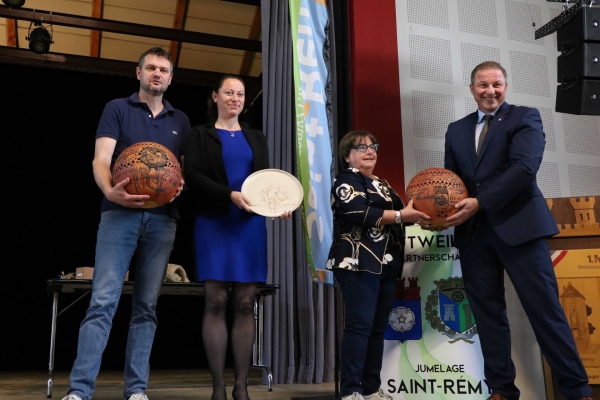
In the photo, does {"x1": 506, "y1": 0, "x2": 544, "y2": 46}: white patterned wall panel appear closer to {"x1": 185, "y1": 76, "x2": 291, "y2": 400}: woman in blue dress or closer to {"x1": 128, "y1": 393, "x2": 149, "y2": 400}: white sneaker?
{"x1": 185, "y1": 76, "x2": 291, "y2": 400}: woman in blue dress

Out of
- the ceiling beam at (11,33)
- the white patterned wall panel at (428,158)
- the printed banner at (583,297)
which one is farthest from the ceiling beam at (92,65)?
the printed banner at (583,297)

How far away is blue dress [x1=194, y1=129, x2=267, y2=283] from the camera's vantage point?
2352 millimetres

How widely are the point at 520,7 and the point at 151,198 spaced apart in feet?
10.4

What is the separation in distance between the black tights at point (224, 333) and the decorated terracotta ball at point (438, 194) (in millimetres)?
798

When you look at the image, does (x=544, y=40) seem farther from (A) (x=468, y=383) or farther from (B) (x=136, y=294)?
(B) (x=136, y=294)

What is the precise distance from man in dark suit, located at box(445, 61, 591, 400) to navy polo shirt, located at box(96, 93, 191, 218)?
4.02 ft

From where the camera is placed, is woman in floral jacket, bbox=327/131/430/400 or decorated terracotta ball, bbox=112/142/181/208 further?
woman in floral jacket, bbox=327/131/430/400

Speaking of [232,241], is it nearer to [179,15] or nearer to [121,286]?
[121,286]

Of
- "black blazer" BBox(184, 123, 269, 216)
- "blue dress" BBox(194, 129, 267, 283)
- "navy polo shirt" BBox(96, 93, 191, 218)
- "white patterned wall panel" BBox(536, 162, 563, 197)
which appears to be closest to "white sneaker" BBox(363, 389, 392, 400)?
"blue dress" BBox(194, 129, 267, 283)

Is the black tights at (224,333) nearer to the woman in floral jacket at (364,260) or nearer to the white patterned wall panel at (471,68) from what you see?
the woman in floral jacket at (364,260)

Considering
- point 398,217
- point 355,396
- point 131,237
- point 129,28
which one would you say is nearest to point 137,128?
point 131,237

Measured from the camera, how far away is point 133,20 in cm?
680

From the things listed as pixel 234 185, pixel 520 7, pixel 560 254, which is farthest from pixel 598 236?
pixel 520 7

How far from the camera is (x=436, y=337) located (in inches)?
111
